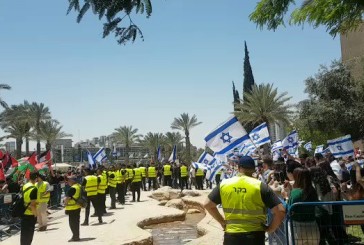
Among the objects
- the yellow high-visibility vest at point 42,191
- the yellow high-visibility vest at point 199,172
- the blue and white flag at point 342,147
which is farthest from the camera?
the yellow high-visibility vest at point 199,172

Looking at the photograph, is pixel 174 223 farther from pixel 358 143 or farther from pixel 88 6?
pixel 358 143

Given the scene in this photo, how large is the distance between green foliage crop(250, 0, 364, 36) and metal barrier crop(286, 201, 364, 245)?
245 centimetres

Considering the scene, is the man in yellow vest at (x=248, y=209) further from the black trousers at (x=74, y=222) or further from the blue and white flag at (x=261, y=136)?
the blue and white flag at (x=261, y=136)

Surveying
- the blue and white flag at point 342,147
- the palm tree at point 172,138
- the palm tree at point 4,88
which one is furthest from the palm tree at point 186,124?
the blue and white flag at point 342,147

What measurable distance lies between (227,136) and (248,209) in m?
5.67

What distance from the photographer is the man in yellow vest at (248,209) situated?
450cm

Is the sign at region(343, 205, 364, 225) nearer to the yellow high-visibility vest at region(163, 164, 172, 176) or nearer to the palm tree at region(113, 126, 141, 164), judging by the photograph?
the yellow high-visibility vest at region(163, 164, 172, 176)

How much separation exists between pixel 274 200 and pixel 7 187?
12.9 meters

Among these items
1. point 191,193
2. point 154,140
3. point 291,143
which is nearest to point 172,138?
point 154,140

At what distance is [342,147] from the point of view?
50.1 ft

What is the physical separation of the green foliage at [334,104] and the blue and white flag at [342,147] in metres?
21.5

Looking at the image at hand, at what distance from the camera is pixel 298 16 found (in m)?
6.12

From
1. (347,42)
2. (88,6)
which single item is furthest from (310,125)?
(88,6)

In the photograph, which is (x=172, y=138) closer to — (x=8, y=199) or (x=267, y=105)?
(x=267, y=105)
